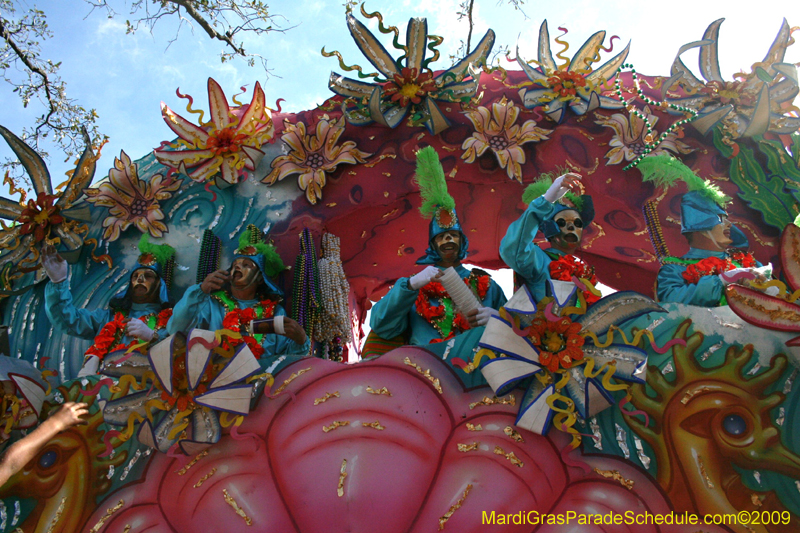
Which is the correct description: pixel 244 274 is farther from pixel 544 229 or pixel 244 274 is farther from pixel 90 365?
pixel 544 229

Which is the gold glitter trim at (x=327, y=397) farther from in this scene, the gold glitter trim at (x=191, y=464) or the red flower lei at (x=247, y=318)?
the red flower lei at (x=247, y=318)

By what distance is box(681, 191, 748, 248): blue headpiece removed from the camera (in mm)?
4711

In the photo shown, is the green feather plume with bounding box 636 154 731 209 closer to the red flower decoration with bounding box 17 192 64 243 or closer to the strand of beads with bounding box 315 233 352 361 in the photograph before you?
the strand of beads with bounding box 315 233 352 361

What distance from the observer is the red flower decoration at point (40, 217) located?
5559mm

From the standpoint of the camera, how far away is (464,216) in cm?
627

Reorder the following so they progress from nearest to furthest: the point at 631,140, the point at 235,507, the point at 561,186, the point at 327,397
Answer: the point at 235,507
the point at 327,397
the point at 561,186
the point at 631,140

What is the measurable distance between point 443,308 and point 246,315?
148cm

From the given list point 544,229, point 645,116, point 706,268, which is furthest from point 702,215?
point 645,116

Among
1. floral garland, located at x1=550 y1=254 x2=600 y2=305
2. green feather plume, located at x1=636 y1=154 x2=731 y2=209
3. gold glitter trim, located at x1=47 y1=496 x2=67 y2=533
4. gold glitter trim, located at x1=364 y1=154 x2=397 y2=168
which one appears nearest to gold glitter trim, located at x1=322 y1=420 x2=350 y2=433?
gold glitter trim, located at x1=47 y1=496 x2=67 y2=533

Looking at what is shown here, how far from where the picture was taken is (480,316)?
4215mm

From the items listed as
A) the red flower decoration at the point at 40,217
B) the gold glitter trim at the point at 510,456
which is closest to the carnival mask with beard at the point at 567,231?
the gold glitter trim at the point at 510,456

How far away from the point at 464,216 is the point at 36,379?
3.87 metres

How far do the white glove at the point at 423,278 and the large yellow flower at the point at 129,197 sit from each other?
2.61m

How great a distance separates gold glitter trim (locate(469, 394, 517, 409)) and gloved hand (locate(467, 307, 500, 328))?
0.84 metres
